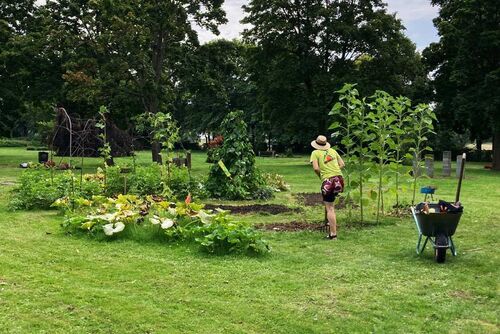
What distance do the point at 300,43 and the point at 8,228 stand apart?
82.3ft

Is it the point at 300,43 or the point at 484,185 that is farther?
the point at 300,43

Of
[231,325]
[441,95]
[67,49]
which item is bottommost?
[231,325]

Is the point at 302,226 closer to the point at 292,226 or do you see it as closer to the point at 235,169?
the point at 292,226

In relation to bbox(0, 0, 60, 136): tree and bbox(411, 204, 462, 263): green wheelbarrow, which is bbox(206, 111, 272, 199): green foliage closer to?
bbox(411, 204, 462, 263): green wheelbarrow

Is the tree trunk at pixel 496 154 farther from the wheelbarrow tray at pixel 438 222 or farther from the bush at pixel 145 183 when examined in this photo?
the wheelbarrow tray at pixel 438 222

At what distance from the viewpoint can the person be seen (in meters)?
8.80

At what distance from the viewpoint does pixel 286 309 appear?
17.1 feet

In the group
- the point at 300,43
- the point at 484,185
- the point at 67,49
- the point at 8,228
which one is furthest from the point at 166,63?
the point at 8,228

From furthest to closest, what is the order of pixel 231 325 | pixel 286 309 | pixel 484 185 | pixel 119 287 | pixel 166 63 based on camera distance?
pixel 166 63 < pixel 484 185 < pixel 119 287 < pixel 286 309 < pixel 231 325

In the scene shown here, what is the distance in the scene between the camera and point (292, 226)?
1002 centimetres

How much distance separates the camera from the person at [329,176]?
8.80 metres

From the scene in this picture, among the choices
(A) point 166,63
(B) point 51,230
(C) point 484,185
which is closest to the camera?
(B) point 51,230

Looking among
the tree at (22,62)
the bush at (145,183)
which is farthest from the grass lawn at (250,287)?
the tree at (22,62)

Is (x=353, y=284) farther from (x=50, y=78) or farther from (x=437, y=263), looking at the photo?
(x=50, y=78)
